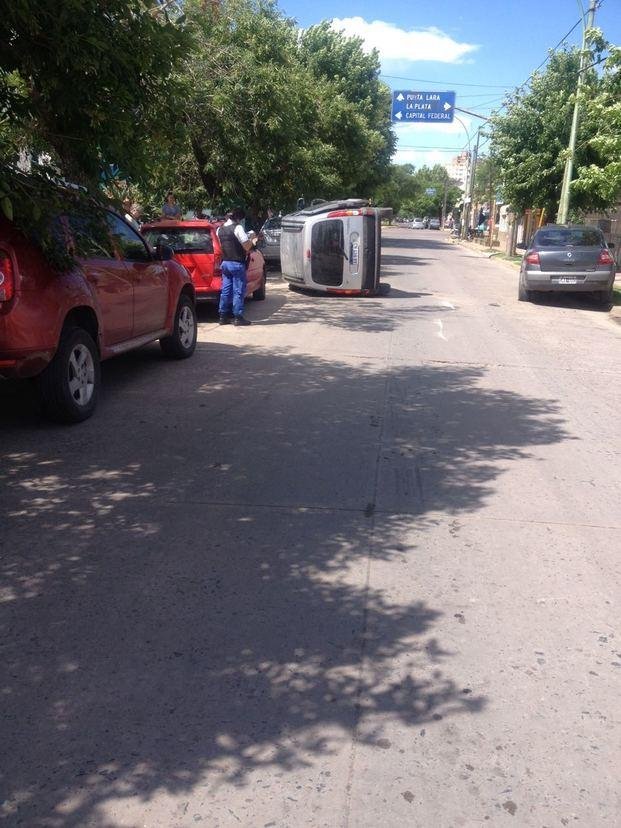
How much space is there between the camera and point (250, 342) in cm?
1152

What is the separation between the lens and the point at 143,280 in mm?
8406

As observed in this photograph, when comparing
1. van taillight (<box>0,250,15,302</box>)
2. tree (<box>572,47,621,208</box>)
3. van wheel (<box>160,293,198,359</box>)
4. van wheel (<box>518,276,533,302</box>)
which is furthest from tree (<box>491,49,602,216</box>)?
van taillight (<box>0,250,15,302</box>)

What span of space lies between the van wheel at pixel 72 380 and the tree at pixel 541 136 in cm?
2279

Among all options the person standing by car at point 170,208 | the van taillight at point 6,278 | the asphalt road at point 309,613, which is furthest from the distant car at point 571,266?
the van taillight at point 6,278

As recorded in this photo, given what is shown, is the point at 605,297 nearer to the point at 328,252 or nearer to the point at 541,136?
the point at 328,252

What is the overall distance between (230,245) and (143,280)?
4234 mm

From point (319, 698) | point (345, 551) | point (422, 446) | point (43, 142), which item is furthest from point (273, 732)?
point (43, 142)

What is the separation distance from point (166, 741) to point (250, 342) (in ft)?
29.1

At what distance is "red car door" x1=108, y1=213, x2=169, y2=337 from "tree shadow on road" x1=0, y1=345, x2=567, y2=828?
1.14 metres

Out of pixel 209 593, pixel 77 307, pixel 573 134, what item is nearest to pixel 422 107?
pixel 573 134

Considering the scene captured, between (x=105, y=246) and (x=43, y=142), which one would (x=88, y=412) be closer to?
(x=105, y=246)

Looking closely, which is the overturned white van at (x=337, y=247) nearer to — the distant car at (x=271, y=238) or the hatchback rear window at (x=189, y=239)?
the hatchback rear window at (x=189, y=239)

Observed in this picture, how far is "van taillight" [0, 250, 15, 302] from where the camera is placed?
594 cm

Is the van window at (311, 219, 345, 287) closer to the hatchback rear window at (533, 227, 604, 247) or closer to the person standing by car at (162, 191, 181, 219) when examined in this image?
the person standing by car at (162, 191, 181, 219)
